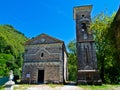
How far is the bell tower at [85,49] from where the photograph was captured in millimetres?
22984

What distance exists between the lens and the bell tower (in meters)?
23.0

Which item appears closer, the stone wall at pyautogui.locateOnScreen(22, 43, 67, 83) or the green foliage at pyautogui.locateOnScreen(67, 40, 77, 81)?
the stone wall at pyautogui.locateOnScreen(22, 43, 67, 83)

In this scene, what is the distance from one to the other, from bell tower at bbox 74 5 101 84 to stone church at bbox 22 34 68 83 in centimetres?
294

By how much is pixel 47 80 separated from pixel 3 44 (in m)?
49.4

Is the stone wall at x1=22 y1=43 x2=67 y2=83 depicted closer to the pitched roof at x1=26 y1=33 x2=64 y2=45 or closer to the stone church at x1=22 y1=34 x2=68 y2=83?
the stone church at x1=22 y1=34 x2=68 y2=83

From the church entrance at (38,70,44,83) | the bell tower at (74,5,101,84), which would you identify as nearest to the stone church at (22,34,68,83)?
the church entrance at (38,70,44,83)

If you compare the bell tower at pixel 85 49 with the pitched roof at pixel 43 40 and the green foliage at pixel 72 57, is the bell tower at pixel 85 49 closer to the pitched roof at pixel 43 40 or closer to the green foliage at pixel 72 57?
the pitched roof at pixel 43 40

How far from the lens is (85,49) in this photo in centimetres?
2469

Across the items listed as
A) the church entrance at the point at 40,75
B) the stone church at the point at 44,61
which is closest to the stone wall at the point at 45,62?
the stone church at the point at 44,61

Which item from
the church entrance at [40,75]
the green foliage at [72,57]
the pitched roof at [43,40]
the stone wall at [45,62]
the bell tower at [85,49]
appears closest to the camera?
the bell tower at [85,49]

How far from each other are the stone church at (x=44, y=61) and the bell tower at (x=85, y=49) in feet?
9.66

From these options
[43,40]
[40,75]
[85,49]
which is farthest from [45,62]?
[85,49]

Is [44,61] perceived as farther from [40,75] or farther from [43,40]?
[43,40]

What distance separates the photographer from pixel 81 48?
24.9m
